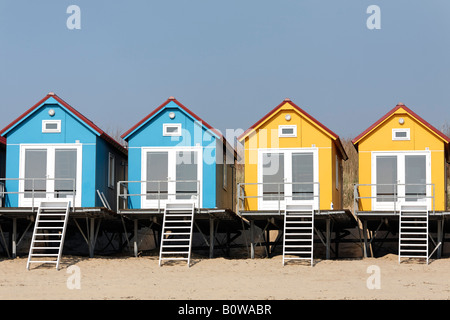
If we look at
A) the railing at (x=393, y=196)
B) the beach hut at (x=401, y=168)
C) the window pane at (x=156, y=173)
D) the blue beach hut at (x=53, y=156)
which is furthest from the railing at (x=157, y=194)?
the beach hut at (x=401, y=168)

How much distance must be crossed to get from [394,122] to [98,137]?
10.8 meters

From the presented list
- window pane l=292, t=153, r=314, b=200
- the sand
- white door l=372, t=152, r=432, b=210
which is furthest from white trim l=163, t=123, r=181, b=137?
white door l=372, t=152, r=432, b=210

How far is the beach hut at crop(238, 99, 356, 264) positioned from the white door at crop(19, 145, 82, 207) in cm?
598

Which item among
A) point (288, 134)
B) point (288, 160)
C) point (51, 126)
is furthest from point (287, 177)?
point (51, 126)

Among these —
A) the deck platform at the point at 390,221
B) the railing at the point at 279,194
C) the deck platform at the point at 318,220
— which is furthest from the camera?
the railing at the point at 279,194

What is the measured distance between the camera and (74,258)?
32.9 meters

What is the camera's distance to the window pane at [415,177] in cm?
3328

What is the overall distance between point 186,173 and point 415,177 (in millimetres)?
8228

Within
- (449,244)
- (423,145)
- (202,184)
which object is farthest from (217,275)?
(449,244)

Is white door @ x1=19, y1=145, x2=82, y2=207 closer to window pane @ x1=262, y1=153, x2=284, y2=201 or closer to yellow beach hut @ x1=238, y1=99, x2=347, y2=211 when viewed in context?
yellow beach hut @ x1=238, y1=99, x2=347, y2=211

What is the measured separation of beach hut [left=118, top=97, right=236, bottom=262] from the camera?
33625mm

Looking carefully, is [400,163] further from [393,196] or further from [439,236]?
[439,236]

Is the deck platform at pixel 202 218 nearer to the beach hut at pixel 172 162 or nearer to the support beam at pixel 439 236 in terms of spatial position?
the beach hut at pixel 172 162
